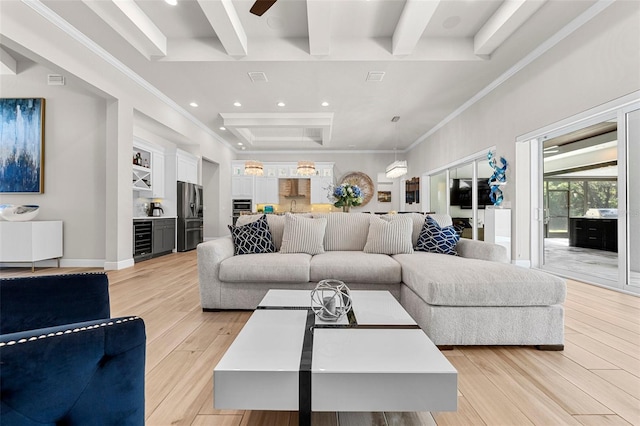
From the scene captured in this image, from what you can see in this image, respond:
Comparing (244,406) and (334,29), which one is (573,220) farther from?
(244,406)

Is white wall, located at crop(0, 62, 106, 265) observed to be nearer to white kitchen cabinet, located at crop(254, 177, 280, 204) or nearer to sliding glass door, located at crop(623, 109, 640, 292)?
white kitchen cabinet, located at crop(254, 177, 280, 204)

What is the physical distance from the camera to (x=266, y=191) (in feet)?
32.3

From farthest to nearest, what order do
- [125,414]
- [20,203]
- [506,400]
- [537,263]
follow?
[20,203] → [537,263] → [506,400] → [125,414]

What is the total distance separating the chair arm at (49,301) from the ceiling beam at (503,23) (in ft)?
14.5

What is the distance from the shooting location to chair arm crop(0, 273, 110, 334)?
119cm

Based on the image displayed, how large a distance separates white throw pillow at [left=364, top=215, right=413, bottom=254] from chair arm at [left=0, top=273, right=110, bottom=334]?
2355mm

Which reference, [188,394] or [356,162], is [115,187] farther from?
[356,162]

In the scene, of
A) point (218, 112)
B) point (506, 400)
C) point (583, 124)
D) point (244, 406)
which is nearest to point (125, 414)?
point (244, 406)

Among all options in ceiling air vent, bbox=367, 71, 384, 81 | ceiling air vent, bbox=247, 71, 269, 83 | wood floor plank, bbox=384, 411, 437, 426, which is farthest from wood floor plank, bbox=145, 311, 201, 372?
ceiling air vent, bbox=367, 71, 384, 81

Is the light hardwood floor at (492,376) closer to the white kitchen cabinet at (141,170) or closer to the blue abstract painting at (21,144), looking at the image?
the blue abstract painting at (21,144)

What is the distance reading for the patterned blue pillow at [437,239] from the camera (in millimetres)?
3092

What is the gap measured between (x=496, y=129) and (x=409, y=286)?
13.4 feet

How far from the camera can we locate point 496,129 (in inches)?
201

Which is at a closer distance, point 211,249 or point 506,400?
point 506,400
